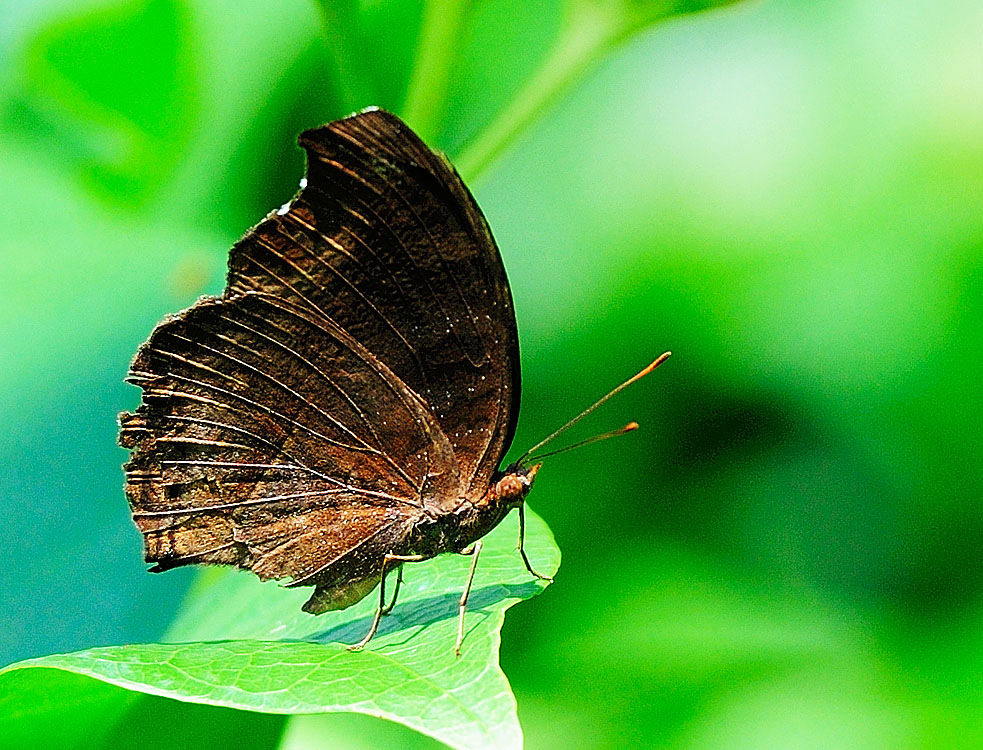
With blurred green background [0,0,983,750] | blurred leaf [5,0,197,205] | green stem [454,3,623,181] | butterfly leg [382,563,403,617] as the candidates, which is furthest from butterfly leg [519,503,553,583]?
blurred leaf [5,0,197,205]


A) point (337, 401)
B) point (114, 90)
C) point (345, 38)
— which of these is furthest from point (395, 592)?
point (114, 90)

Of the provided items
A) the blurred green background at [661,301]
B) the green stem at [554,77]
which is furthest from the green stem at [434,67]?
the green stem at [554,77]

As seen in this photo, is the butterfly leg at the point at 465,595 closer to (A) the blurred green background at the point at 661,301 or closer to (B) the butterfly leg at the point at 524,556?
(B) the butterfly leg at the point at 524,556

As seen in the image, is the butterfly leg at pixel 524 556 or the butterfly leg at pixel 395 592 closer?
the butterfly leg at pixel 524 556

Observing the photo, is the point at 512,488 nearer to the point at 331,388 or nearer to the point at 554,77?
the point at 331,388

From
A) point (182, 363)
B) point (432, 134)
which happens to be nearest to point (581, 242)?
point (432, 134)

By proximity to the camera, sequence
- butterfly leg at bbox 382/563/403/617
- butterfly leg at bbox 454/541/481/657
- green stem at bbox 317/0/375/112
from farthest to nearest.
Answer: green stem at bbox 317/0/375/112, butterfly leg at bbox 382/563/403/617, butterfly leg at bbox 454/541/481/657

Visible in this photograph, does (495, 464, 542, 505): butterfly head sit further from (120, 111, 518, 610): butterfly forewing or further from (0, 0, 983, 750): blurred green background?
(0, 0, 983, 750): blurred green background
